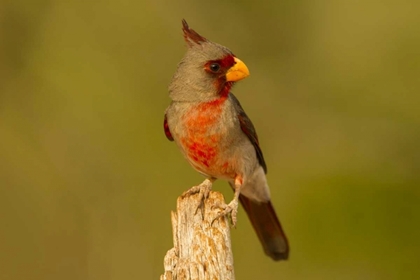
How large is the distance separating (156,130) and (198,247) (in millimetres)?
3594

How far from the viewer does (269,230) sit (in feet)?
23.5

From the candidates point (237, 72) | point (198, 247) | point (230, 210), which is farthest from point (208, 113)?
point (198, 247)

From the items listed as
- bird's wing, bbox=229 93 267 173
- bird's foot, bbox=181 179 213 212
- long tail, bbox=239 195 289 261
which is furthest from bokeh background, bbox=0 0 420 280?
bird's foot, bbox=181 179 213 212

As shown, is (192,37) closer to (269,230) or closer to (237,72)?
(237,72)

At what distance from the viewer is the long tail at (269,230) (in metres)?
A: 7.14

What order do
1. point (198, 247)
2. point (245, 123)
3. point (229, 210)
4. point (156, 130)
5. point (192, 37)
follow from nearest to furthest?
point (198, 247)
point (229, 210)
point (192, 37)
point (245, 123)
point (156, 130)

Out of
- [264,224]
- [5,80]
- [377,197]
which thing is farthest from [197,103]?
[5,80]

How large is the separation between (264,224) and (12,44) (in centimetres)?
325

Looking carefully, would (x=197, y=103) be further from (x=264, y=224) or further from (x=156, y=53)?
(x=156, y=53)

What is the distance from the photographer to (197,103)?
6086 millimetres

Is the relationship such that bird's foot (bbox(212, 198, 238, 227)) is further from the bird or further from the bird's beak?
the bird's beak

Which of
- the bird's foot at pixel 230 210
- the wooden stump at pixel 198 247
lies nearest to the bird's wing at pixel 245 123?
the bird's foot at pixel 230 210

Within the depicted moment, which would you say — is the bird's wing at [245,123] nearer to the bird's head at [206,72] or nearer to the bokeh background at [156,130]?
the bird's head at [206,72]

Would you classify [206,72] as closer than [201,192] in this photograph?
No
